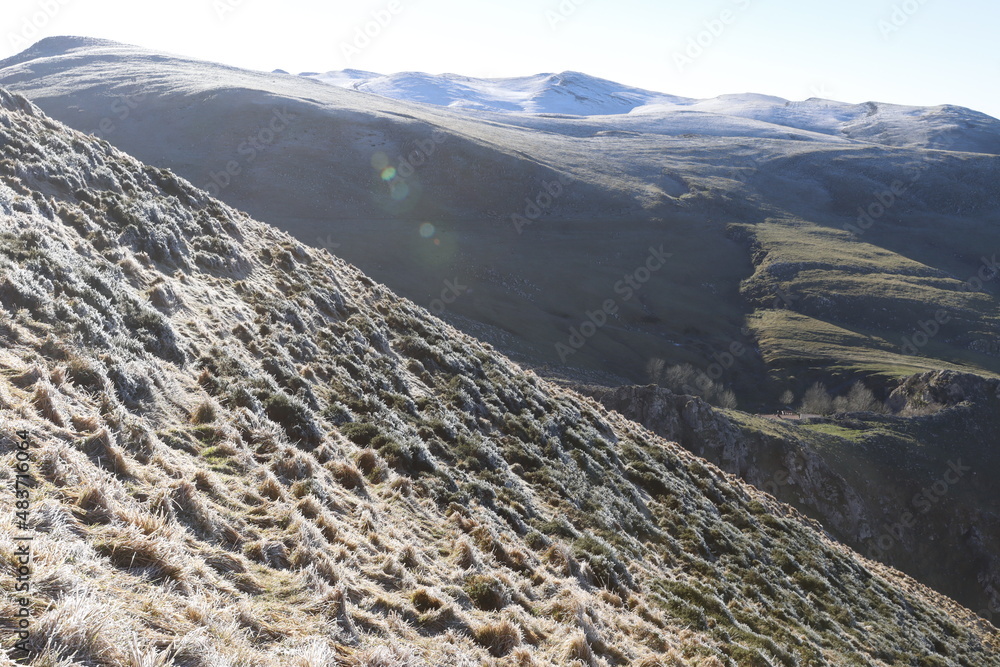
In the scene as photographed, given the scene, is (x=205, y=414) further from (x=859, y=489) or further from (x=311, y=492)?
(x=859, y=489)

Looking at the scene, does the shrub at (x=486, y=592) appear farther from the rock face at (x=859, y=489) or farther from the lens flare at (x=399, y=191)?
the lens flare at (x=399, y=191)

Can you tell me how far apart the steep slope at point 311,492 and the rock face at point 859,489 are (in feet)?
53.1

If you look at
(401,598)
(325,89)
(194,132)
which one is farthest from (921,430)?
(325,89)

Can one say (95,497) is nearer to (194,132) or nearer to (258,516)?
(258,516)

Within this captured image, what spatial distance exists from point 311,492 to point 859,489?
4688 cm

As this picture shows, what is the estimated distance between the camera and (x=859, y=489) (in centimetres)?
4506

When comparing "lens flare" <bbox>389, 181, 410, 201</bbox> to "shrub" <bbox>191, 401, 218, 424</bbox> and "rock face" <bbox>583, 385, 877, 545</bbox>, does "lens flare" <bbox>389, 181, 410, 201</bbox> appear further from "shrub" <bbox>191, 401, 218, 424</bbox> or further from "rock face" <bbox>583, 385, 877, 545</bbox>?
"shrub" <bbox>191, 401, 218, 424</bbox>

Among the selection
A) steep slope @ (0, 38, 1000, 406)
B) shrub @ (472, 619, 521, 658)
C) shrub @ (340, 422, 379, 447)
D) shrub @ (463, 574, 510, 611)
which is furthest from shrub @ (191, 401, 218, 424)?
steep slope @ (0, 38, 1000, 406)

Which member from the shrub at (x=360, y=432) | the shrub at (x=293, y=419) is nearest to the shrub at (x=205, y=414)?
the shrub at (x=293, y=419)

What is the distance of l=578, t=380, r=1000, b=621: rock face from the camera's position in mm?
41194

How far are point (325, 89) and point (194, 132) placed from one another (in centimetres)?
7580

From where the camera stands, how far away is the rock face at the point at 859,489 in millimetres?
41194

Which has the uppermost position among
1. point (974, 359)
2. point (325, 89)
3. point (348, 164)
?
point (325, 89)

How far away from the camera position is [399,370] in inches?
748
